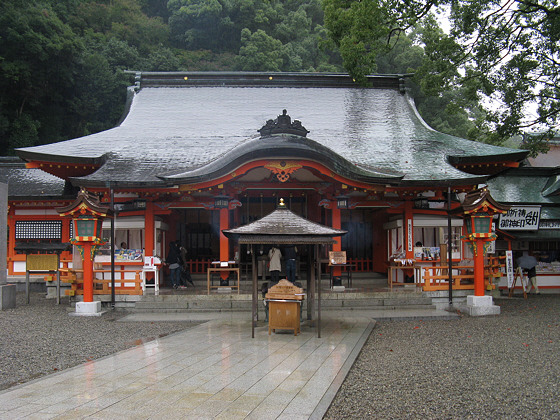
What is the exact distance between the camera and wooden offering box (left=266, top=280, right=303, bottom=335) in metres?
9.35

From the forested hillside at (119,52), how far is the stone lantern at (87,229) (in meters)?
8.94

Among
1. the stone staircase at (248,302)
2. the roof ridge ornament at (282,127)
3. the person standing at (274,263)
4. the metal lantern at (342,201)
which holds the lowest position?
the stone staircase at (248,302)

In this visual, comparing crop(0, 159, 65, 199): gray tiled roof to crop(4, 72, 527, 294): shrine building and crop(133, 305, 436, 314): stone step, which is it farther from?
crop(133, 305, 436, 314): stone step

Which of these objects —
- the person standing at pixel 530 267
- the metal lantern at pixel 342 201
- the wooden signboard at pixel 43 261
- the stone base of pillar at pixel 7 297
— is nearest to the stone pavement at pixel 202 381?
the metal lantern at pixel 342 201

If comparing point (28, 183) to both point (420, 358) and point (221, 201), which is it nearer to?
point (221, 201)

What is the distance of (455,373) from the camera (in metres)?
6.70

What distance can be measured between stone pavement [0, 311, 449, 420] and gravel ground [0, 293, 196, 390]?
0.50 m

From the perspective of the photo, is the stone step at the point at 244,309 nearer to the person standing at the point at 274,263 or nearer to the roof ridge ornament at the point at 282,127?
the person standing at the point at 274,263

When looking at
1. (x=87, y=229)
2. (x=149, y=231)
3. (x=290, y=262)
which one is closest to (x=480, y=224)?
(x=290, y=262)

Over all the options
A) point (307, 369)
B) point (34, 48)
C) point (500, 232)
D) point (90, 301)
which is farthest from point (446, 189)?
point (34, 48)

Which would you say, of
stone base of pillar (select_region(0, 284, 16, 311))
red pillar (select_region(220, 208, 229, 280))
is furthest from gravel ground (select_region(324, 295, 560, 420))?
stone base of pillar (select_region(0, 284, 16, 311))

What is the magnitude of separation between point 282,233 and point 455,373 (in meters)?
3.86

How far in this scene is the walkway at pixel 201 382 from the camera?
5012 mm

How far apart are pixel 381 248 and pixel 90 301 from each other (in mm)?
9847
